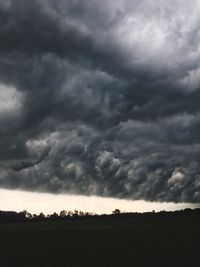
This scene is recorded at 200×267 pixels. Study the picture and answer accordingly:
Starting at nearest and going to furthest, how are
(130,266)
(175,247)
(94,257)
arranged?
(130,266), (94,257), (175,247)

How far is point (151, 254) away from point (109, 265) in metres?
11.4

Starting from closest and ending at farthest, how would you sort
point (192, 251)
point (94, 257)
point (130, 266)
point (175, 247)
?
point (130, 266)
point (94, 257)
point (192, 251)
point (175, 247)

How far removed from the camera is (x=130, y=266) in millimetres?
43219

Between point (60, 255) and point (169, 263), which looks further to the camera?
point (60, 255)

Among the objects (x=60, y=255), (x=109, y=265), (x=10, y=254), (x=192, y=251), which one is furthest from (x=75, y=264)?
(x=192, y=251)

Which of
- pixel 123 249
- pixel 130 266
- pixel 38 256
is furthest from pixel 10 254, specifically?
pixel 130 266

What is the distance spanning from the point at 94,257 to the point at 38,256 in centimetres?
771

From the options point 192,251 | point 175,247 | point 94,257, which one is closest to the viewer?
point 94,257

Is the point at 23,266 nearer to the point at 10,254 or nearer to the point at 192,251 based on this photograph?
the point at 10,254

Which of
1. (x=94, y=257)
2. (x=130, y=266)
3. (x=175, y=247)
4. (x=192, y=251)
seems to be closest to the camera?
(x=130, y=266)

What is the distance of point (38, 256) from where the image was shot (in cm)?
5388

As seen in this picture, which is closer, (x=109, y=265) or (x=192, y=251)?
(x=109, y=265)

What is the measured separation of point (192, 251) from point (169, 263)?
483 inches

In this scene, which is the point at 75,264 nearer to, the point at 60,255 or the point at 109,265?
the point at 109,265
